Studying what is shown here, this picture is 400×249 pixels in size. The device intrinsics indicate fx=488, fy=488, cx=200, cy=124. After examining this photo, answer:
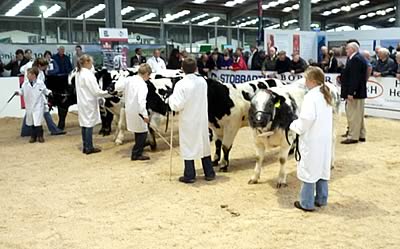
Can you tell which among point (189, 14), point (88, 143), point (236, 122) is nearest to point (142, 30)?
point (189, 14)

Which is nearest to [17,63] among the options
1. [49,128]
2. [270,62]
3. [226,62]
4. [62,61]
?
[62,61]

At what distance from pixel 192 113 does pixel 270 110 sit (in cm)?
110

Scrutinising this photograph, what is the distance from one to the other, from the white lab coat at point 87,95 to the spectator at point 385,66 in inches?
286

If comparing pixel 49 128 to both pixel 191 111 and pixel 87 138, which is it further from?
pixel 191 111

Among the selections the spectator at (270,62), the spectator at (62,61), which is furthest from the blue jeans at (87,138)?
the spectator at (270,62)

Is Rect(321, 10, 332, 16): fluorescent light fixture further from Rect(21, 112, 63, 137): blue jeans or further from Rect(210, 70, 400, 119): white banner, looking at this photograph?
Rect(21, 112, 63, 137): blue jeans

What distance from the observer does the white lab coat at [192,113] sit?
21.9 feet

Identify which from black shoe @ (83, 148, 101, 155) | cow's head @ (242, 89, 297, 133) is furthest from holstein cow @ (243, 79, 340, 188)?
black shoe @ (83, 148, 101, 155)

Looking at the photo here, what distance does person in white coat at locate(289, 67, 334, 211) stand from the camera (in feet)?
17.9

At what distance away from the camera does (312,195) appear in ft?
18.4

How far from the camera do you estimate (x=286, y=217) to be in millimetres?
5469

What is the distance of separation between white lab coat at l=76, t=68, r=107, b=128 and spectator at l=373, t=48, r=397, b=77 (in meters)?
7.26

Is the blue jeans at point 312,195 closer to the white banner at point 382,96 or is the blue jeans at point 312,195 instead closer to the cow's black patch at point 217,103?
the cow's black patch at point 217,103

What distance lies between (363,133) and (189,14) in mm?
24802
